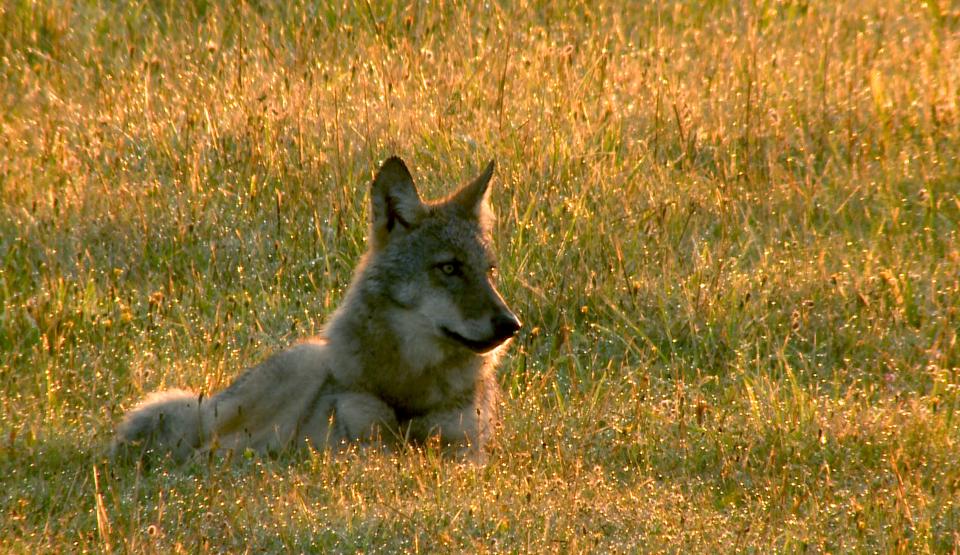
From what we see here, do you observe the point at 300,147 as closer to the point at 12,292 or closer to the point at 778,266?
the point at 12,292

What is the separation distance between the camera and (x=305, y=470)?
17.6 feet

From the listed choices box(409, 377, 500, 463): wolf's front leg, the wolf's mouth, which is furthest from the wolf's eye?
box(409, 377, 500, 463): wolf's front leg

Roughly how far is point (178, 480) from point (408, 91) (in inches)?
177

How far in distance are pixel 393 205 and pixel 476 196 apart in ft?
1.34

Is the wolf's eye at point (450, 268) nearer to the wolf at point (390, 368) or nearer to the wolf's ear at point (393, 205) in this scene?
the wolf at point (390, 368)

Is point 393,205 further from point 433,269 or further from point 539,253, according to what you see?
point 539,253

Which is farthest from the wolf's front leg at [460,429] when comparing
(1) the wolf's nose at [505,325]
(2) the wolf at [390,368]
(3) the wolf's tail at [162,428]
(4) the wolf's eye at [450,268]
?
(3) the wolf's tail at [162,428]

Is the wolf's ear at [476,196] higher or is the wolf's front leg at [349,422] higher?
the wolf's ear at [476,196]

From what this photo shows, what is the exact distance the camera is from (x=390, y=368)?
5758mm

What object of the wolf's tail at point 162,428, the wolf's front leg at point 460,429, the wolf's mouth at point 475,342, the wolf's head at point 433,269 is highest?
the wolf's head at point 433,269

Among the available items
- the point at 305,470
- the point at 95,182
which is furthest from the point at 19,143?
the point at 305,470

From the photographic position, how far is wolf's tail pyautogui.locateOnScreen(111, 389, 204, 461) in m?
5.73

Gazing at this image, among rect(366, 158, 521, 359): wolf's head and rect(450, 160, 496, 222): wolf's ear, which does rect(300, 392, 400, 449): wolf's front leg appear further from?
rect(450, 160, 496, 222): wolf's ear

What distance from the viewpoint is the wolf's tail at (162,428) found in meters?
5.73
